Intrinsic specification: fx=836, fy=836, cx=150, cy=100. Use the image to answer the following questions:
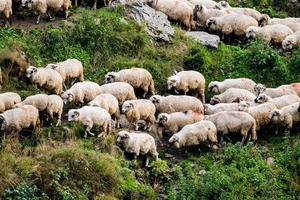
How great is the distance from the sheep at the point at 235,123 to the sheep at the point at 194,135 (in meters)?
0.47

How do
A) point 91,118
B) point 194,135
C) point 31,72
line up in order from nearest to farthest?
point 91,118 → point 194,135 → point 31,72

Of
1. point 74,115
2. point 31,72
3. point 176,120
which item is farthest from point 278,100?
point 31,72

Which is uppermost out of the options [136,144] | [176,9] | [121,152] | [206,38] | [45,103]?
[176,9]

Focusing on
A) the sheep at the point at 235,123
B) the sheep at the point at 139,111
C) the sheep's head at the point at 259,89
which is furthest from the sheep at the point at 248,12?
the sheep at the point at 139,111

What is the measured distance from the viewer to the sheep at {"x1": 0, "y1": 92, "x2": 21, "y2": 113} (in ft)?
63.3

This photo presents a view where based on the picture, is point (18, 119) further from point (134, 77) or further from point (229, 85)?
point (229, 85)

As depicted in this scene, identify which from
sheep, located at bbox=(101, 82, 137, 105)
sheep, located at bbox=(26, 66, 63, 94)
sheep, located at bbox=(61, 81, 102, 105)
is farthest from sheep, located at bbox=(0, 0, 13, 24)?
sheep, located at bbox=(101, 82, 137, 105)

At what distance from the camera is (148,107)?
2069 centimetres

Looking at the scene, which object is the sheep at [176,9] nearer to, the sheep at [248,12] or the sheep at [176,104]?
the sheep at [248,12]

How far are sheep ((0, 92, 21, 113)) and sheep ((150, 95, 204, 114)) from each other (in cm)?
365

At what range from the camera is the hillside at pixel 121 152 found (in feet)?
55.5

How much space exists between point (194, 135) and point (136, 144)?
5.76ft

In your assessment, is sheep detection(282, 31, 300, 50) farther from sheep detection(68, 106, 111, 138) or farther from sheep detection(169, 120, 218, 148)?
sheep detection(68, 106, 111, 138)

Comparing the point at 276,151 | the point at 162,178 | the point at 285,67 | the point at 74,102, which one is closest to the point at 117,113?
the point at 74,102
